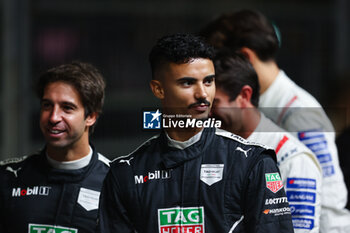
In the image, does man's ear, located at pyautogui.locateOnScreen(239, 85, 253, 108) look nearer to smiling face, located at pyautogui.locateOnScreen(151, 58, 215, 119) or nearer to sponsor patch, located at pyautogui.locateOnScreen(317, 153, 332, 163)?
smiling face, located at pyautogui.locateOnScreen(151, 58, 215, 119)

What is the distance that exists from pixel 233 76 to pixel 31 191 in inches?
37.6

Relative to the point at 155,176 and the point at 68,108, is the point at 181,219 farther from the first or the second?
the point at 68,108

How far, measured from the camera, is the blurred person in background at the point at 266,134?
2389mm

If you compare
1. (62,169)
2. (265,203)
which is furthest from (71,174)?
(265,203)

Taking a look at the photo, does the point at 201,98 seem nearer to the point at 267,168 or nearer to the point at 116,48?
the point at 267,168

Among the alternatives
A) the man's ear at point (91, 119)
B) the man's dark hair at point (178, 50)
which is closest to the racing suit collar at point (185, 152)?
the man's dark hair at point (178, 50)

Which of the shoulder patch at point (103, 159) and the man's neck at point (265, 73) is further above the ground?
the man's neck at point (265, 73)

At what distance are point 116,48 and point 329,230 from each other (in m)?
3.73

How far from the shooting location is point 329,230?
3057mm

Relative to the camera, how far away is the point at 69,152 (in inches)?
99.0

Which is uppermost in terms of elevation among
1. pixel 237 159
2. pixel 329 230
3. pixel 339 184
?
pixel 237 159

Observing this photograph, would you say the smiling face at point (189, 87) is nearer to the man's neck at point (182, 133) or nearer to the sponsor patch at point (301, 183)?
the man's neck at point (182, 133)

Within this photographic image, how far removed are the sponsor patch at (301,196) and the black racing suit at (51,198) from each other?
29.3 inches

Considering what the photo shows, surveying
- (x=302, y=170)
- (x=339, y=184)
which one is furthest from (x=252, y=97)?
(x=339, y=184)
